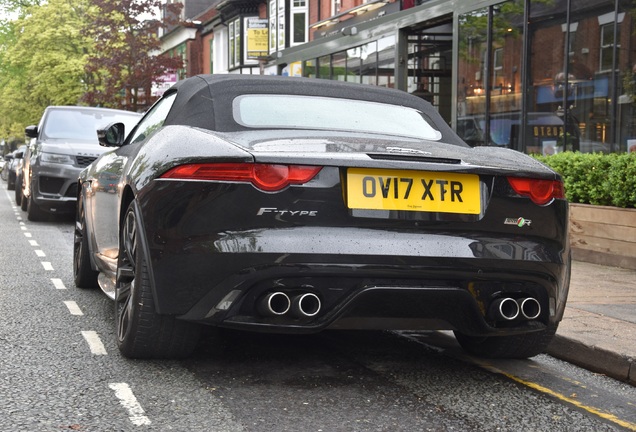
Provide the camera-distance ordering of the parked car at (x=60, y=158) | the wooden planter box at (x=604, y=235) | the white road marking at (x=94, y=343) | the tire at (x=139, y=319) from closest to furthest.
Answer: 1. the tire at (x=139, y=319)
2. the white road marking at (x=94, y=343)
3. the wooden planter box at (x=604, y=235)
4. the parked car at (x=60, y=158)

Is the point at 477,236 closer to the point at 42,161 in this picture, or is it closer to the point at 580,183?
the point at 580,183

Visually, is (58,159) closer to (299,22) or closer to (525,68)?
(525,68)

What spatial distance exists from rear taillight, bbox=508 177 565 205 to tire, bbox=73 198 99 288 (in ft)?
12.2

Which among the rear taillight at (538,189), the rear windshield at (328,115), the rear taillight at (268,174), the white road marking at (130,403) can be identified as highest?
the rear windshield at (328,115)

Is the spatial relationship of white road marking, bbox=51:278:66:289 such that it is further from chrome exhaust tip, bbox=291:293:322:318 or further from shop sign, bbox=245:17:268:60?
shop sign, bbox=245:17:268:60

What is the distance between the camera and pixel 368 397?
444cm

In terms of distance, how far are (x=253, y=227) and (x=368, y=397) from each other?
0.92 m

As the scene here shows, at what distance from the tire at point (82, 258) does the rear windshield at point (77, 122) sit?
323 inches

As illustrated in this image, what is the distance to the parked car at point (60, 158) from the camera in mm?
15203

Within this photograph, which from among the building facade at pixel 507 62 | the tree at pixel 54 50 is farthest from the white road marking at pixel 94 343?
the tree at pixel 54 50

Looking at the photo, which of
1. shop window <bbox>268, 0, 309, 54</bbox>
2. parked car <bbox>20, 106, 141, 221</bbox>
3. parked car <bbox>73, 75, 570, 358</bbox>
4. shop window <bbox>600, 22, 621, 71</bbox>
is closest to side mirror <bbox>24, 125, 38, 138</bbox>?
parked car <bbox>20, 106, 141, 221</bbox>

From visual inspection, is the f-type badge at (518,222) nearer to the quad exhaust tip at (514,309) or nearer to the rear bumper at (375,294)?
the rear bumper at (375,294)

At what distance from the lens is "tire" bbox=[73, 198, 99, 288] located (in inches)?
293

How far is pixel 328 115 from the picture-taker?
5383 mm
